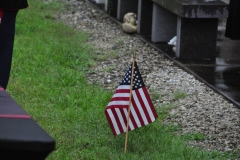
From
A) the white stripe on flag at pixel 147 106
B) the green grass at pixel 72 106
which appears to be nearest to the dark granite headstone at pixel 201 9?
the green grass at pixel 72 106

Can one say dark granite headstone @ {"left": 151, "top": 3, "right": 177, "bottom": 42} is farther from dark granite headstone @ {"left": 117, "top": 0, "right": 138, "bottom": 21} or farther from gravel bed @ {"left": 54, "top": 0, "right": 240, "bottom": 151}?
dark granite headstone @ {"left": 117, "top": 0, "right": 138, "bottom": 21}

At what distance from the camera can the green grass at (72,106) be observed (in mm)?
5441

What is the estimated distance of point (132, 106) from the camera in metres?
5.40

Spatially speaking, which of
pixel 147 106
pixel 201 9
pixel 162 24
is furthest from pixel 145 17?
pixel 147 106

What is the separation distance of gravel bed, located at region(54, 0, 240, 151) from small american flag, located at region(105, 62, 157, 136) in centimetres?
61

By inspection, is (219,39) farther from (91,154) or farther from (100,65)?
(91,154)

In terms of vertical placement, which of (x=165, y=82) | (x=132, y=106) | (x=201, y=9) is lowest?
(x=165, y=82)

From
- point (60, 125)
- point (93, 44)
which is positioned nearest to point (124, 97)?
point (60, 125)

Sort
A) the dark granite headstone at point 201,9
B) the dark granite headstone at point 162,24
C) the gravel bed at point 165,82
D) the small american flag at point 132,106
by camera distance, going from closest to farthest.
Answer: the small american flag at point 132,106, the gravel bed at point 165,82, the dark granite headstone at point 201,9, the dark granite headstone at point 162,24

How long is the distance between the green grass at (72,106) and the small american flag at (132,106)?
226mm

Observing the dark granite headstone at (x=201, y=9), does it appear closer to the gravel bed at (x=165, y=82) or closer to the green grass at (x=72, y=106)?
the gravel bed at (x=165, y=82)

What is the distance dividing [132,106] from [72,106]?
142cm

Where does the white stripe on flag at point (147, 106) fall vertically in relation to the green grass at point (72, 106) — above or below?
above

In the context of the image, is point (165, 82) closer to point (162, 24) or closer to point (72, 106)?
point (72, 106)
